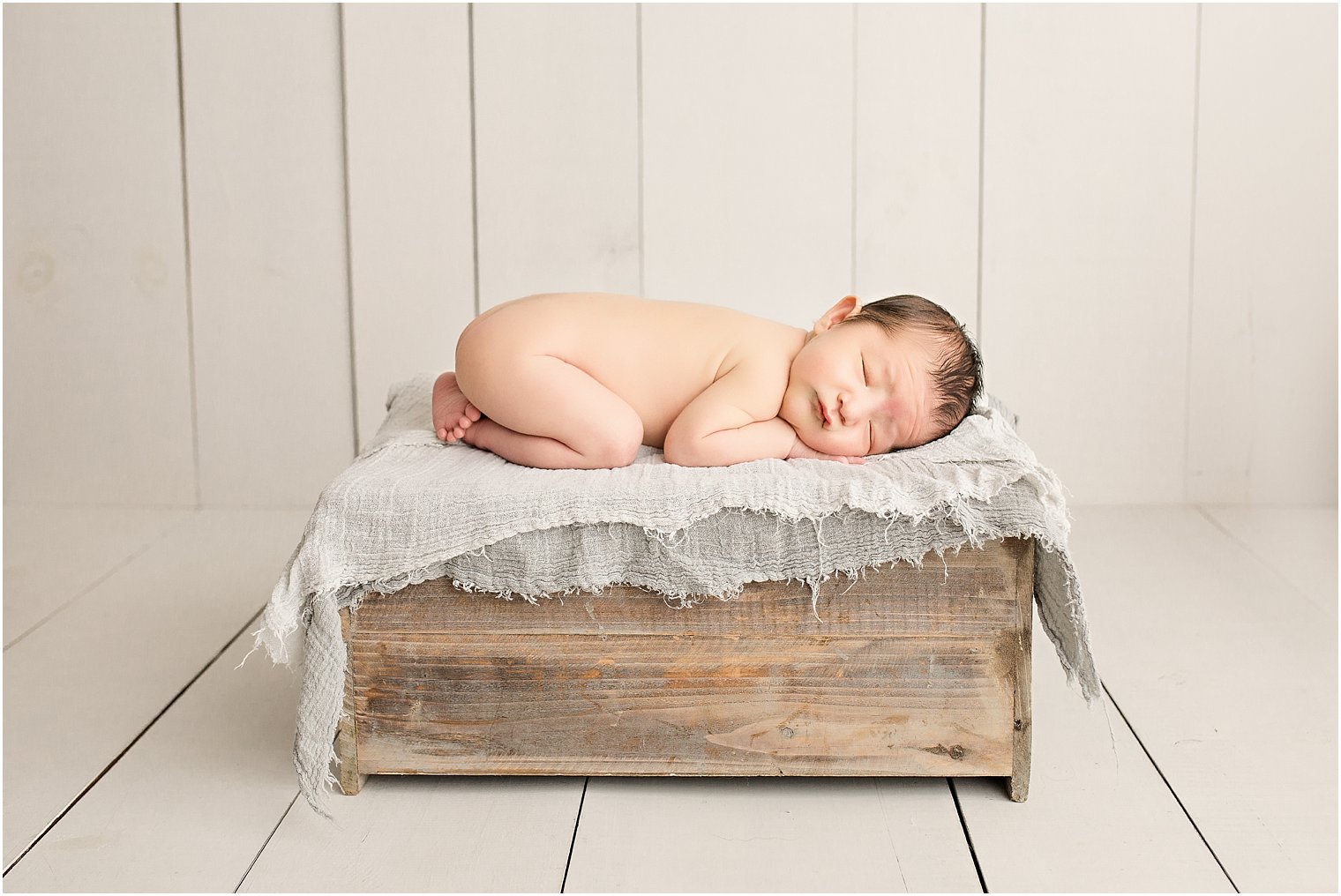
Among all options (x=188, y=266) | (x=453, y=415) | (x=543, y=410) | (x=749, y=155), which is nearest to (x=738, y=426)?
(x=543, y=410)

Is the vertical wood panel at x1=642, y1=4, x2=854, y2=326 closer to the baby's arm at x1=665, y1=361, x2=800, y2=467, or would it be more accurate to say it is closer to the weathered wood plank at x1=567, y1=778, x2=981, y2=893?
the baby's arm at x1=665, y1=361, x2=800, y2=467

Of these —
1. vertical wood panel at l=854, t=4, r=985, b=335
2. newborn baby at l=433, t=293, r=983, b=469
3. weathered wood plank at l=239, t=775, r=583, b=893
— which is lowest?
weathered wood plank at l=239, t=775, r=583, b=893

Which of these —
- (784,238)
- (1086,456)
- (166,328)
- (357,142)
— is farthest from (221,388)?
(1086,456)

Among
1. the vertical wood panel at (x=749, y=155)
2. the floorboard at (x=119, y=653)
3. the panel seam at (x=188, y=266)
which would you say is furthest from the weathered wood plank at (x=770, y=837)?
the panel seam at (x=188, y=266)

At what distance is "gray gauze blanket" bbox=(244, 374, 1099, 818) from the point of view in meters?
1.28

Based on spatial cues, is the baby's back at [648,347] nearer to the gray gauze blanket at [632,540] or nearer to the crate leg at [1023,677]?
the gray gauze blanket at [632,540]

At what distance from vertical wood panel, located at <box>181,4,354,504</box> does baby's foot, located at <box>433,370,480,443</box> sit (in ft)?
3.11

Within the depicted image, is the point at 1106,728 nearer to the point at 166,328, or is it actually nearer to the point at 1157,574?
the point at 1157,574

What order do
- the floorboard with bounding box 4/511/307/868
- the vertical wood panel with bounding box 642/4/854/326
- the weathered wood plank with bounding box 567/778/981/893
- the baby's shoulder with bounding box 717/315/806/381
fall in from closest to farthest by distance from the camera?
the weathered wood plank with bounding box 567/778/981/893 → the floorboard with bounding box 4/511/307/868 → the baby's shoulder with bounding box 717/315/806/381 → the vertical wood panel with bounding box 642/4/854/326

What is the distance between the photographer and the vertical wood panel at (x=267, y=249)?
7.98ft

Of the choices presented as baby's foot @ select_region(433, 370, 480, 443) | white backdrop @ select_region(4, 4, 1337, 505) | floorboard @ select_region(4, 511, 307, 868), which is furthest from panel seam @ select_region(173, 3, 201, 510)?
baby's foot @ select_region(433, 370, 480, 443)

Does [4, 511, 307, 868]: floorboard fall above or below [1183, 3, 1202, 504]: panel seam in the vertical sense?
below

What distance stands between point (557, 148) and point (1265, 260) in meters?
1.38

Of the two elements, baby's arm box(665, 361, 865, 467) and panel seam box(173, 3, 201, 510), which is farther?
panel seam box(173, 3, 201, 510)
